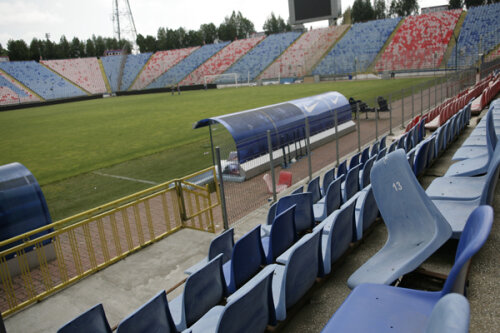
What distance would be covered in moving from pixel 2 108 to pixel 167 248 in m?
56.7

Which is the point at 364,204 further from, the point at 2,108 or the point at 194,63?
the point at 194,63

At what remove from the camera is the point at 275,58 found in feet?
220

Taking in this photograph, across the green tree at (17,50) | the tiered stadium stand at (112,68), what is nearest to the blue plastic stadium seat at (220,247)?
the tiered stadium stand at (112,68)

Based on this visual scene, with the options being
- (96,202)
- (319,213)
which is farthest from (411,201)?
(96,202)

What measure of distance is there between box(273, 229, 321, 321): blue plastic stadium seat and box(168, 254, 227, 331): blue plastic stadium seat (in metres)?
0.62

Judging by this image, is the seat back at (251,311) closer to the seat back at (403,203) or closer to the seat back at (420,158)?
the seat back at (403,203)

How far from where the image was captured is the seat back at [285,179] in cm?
1003

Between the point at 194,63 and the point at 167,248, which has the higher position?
the point at 194,63

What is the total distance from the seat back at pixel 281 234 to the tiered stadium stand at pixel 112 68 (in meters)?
84.0

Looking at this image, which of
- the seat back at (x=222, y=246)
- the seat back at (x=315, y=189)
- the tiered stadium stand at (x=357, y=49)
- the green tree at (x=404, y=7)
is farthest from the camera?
the green tree at (x=404, y=7)

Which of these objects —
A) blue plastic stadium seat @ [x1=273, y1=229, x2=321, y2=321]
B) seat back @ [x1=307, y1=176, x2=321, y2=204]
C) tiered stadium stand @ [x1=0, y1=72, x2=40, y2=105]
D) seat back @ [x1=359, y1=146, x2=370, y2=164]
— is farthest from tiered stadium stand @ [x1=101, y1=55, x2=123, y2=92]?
blue plastic stadium seat @ [x1=273, y1=229, x2=321, y2=321]

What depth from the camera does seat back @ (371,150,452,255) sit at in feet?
9.24

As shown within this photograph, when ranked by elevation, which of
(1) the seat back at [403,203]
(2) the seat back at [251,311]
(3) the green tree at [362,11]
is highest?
(3) the green tree at [362,11]

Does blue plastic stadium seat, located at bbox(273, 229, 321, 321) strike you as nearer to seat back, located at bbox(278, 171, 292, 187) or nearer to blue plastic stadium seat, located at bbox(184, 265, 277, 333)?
blue plastic stadium seat, located at bbox(184, 265, 277, 333)
